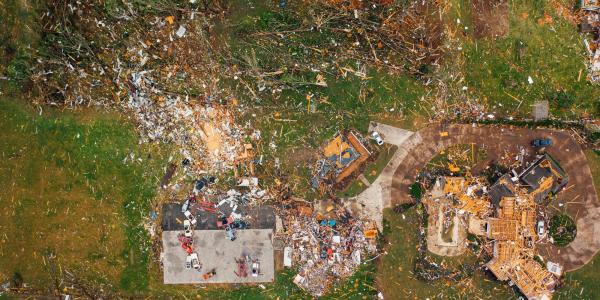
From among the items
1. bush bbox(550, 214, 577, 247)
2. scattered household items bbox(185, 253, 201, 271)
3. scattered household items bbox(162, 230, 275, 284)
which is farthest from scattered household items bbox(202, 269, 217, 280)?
bush bbox(550, 214, 577, 247)

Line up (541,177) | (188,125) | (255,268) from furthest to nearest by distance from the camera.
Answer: (188,125)
(255,268)
(541,177)

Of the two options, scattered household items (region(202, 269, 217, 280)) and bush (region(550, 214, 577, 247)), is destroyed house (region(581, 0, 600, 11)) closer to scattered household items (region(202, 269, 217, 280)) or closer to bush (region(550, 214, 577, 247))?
bush (region(550, 214, 577, 247))

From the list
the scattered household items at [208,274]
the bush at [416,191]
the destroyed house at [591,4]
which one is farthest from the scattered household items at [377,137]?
the destroyed house at [591,4]

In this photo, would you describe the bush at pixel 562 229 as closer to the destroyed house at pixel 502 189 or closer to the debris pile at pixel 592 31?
the destroyed house at pixel 502 189

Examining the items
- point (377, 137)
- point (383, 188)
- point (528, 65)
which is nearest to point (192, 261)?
point (383, 188)

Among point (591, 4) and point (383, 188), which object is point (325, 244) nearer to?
point (383, 188)
